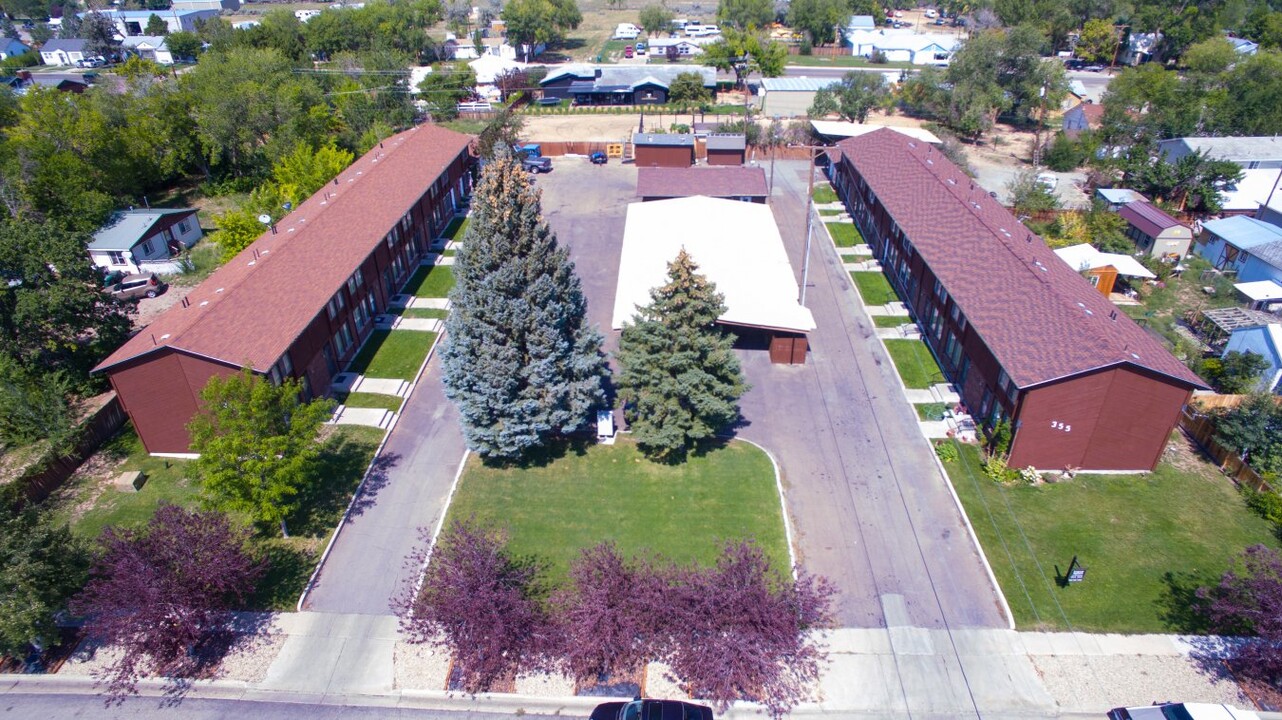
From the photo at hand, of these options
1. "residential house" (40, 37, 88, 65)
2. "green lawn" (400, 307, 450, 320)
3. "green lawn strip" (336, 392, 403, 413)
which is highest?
"residential house" (40, 37, 88, 65)

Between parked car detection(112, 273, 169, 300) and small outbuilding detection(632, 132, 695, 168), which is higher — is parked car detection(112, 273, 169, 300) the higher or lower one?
the lower one

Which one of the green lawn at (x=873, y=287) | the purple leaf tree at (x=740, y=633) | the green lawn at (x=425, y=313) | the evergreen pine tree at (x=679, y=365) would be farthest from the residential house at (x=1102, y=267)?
the green lawn at (x=425, y=313)

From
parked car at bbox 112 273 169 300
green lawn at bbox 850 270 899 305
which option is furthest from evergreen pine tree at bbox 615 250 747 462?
parked car at bbox 112 273 169 300

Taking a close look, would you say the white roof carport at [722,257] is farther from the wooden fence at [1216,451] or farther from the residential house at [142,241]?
the residential house at [142,241]

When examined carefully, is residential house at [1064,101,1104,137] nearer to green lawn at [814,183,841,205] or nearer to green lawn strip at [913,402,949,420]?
green lawn at [814,183,841,205]

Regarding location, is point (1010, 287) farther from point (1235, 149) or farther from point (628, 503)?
point (1235, 149)

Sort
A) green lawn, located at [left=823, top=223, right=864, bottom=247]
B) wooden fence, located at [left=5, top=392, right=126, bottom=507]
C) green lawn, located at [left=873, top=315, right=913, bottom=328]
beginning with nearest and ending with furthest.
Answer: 1. wooden fence, located at [left=5, top=392, right=126, bottom=507]
2. green lawn, located at [left=873, top=315, right=913, bottom=328]
3. green lawn, located at [left=823, top=223, right=864, bottom=247]
